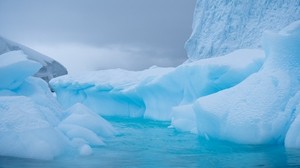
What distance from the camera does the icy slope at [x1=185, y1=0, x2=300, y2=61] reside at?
43.9ft

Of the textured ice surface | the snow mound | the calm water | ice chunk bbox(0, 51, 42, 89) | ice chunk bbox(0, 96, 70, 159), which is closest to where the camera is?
the calm water

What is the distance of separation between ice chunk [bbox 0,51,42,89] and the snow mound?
4115mm

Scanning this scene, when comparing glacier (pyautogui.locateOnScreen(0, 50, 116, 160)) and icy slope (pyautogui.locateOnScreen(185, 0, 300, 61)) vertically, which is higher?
icy slope (pyautogui.locateOnScreen(185, 0, 300, 61))

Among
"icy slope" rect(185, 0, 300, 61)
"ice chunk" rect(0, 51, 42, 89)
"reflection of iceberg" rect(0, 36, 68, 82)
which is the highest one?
"reflection of iceberg" rect(0, 36, 68, 82)

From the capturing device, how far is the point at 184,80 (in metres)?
12.1

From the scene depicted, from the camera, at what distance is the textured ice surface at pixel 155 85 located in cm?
981

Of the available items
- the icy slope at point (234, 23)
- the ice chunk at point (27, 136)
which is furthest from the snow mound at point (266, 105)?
the icy slope at point (234, 23)

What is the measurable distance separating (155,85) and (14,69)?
21.4ft

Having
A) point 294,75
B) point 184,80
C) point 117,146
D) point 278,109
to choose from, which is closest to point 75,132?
point 117,146

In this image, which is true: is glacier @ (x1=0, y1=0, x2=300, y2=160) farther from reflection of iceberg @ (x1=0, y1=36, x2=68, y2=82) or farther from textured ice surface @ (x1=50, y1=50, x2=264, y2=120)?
reflection of iceberg @ (x1=0, y1=36, x2=68, y2=82)

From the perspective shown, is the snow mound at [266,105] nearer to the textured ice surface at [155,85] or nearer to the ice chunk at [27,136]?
the textured ice surface at [155,85]

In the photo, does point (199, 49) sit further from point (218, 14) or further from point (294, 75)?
point (294, 75)

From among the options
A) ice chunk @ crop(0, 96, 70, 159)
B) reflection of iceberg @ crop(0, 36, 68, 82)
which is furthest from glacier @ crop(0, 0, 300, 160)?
reflection of iceberg @ crop(0, 36, 68, 82)

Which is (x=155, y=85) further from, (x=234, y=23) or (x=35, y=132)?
(x=35, y=132)
